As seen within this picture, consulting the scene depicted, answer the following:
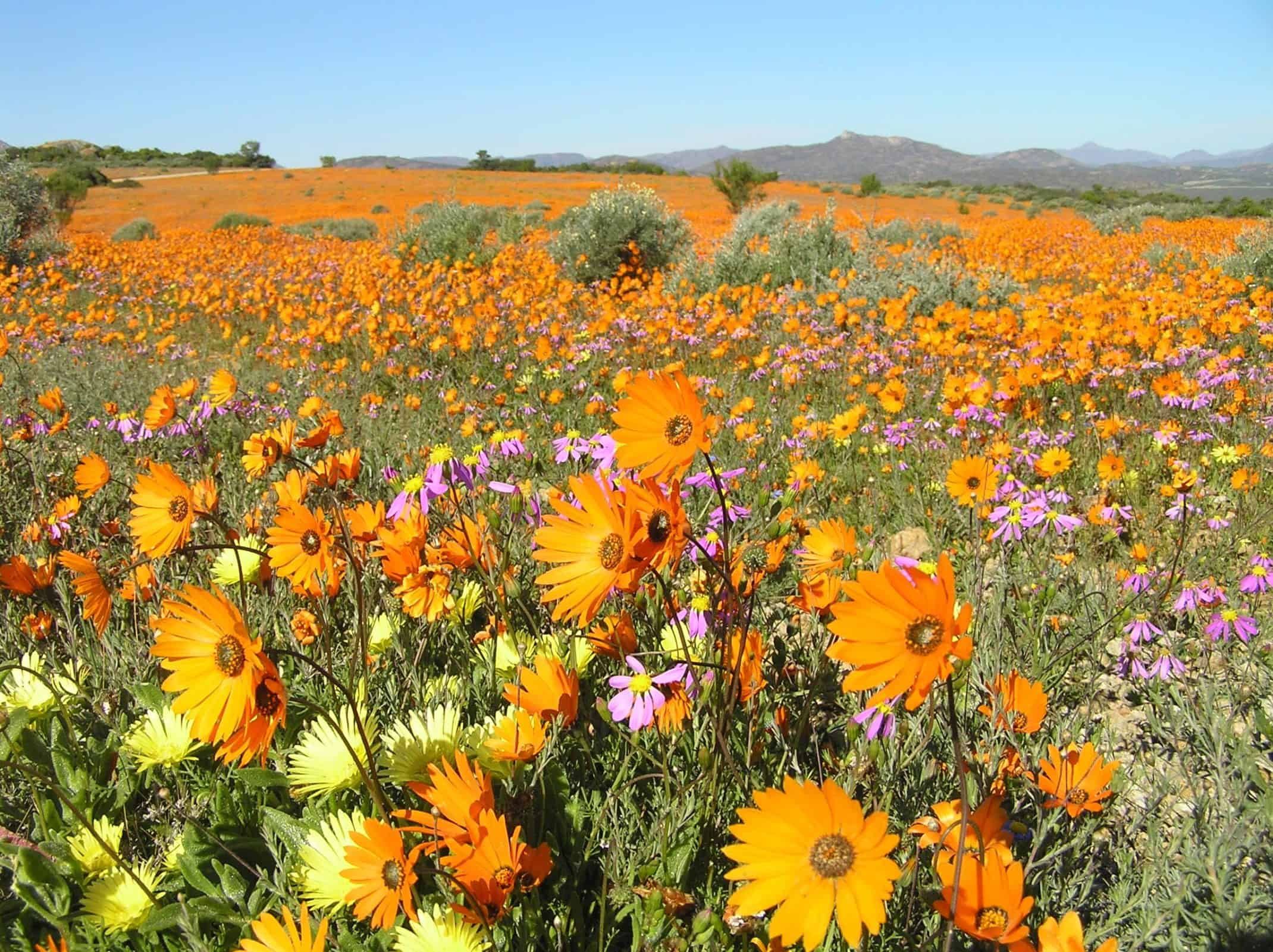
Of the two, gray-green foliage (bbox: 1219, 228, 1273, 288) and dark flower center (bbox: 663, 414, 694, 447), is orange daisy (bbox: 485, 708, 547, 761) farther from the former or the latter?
gray-green foliage (bbox: 1219, 228, 1273, 288)

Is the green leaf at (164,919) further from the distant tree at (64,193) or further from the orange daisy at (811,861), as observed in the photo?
the distant tree at (64,193)

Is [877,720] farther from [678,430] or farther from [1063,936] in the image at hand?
[678,430]

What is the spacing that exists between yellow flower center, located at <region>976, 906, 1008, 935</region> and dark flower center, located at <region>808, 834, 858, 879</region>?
0.98 feet

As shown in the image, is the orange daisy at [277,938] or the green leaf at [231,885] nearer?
the orange daisy at [277,938]

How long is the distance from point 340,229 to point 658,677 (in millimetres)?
22734

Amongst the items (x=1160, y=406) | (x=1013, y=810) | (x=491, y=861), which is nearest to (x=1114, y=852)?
(x=1013, y=810)

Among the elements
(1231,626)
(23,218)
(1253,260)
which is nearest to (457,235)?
(23,218)

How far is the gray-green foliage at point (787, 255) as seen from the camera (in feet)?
31.7

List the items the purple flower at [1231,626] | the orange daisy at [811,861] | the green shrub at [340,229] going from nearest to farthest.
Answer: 1. the orange daisy at [811,861]
2. the purple flower at [1231,626]
3. the green shrub at [340,229]

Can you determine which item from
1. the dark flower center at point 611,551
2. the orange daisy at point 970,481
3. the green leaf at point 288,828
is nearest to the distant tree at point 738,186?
the orange daisy at point 970,481

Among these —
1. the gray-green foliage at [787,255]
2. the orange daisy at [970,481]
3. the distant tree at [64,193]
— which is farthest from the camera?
the distant tree at [64,193]

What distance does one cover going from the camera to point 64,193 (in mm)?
27891

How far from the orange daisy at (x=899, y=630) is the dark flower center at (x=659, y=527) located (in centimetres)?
35

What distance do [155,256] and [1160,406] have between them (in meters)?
13.9
